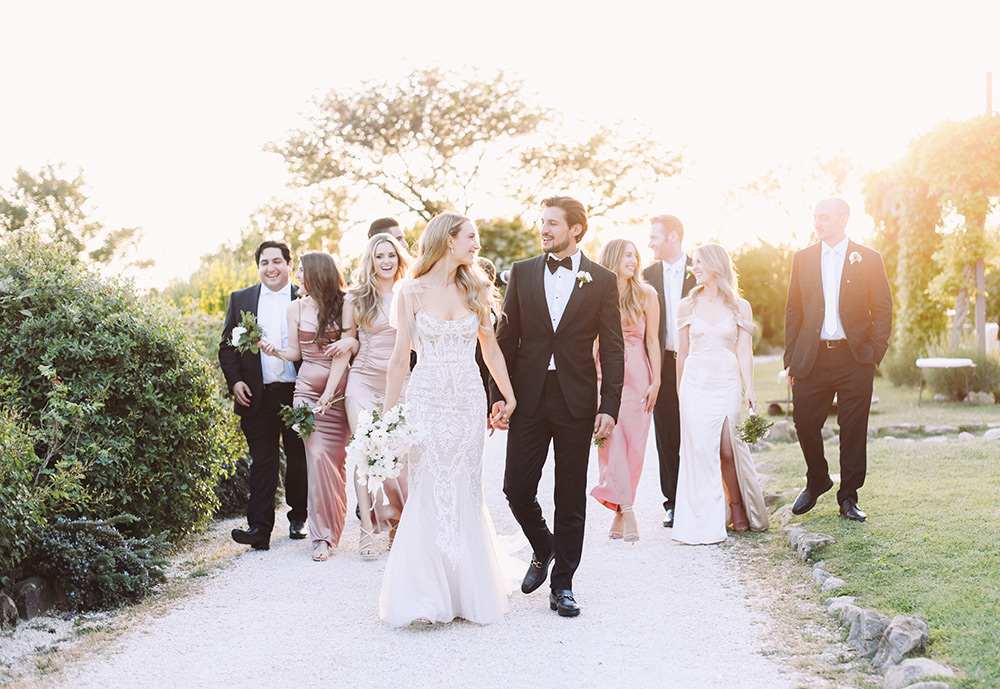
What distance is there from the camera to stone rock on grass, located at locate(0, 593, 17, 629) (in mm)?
5273

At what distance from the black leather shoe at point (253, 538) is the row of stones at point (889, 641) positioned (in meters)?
3.92

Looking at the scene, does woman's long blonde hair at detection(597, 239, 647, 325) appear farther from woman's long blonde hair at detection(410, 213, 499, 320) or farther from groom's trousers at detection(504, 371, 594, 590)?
groom's trousers at detection(504, 371, 594, 590)

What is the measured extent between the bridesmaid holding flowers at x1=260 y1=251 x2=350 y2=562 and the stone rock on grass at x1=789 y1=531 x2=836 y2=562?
322cm

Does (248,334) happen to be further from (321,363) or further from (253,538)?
(253,538)

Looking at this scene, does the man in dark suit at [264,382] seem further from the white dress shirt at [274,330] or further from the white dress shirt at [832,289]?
the white dress shirt at [832,289]

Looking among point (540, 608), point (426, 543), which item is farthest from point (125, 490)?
point (540, 608)

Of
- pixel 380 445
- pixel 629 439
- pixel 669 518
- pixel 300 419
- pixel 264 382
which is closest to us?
pixel 380 445

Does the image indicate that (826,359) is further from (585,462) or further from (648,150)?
(648,150)

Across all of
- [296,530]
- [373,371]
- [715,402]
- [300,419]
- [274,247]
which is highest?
[274,247]

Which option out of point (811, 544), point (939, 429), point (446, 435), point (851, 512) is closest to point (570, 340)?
point (446, 435)

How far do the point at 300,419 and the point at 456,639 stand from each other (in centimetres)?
276

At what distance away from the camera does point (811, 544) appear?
632cm

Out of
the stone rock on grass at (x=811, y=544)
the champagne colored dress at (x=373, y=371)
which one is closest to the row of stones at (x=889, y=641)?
the stone rock on grass at (x=811, y=544)

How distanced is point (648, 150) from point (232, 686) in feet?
84.3
